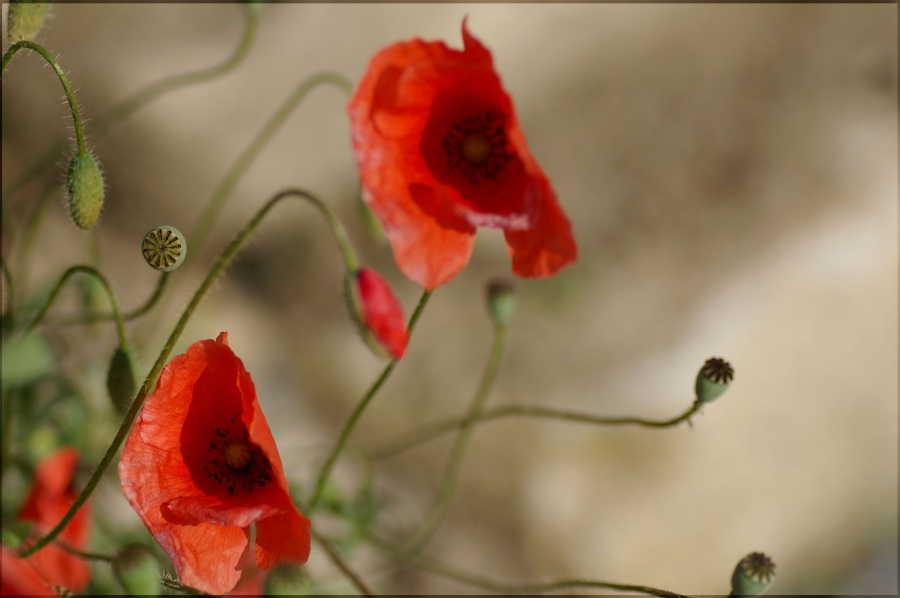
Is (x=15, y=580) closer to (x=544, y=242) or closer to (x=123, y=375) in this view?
(x=123, y=375)

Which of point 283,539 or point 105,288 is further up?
point 105,288

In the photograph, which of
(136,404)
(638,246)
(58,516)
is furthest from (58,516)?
(638,246)

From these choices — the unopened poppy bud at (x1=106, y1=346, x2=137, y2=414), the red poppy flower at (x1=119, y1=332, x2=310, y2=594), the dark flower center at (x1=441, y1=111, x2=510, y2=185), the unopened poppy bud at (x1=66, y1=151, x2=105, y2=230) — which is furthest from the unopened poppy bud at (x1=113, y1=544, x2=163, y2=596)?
the dark flower center at (x1=441, y1=111, x2=510, y2=185)

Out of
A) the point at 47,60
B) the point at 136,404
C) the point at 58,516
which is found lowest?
the point at 58,516

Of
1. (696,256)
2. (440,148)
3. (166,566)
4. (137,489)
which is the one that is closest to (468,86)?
(440,148)

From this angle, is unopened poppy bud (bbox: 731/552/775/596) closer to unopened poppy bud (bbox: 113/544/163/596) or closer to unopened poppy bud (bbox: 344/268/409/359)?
unopened poppy bud (bbox: 344/268/409/359)

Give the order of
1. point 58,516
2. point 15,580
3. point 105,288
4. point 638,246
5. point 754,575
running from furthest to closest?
point 638,246 < point 58,516 < point 105,288 < point 754,575 < point 15,580

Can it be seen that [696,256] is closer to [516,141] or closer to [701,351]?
[701,351]

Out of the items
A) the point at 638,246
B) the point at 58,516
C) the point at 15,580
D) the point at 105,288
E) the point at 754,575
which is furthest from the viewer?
the point at 638,246
